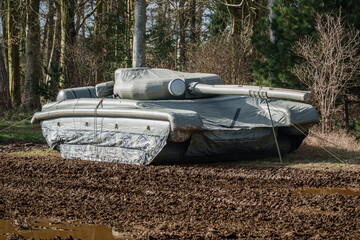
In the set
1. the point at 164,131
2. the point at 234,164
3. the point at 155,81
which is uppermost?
the point at 155,81

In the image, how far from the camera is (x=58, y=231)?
4996 millimetres

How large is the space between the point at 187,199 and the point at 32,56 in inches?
623

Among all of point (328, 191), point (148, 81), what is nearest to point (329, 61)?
point (148, 81)

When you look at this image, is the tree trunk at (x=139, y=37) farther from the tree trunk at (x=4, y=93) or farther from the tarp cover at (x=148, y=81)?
the tree trunk at (x=4, y=93)

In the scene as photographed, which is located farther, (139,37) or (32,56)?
(32,56)

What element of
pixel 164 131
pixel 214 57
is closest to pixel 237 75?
pixel 214 57

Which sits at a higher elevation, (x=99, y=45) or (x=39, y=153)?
(x=99, y=45)

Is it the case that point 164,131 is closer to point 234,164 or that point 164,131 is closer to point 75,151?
point 234,164

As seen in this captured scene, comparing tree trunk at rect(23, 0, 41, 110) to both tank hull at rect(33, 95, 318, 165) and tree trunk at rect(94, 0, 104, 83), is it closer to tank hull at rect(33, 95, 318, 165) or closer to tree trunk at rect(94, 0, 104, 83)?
tree trunk at rect(94, 0, 104, 83)

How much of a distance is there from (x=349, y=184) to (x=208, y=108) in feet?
10.5

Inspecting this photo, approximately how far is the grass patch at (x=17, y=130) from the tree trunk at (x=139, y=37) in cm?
352

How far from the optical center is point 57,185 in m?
7.52

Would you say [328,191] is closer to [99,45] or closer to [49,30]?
[99,45]

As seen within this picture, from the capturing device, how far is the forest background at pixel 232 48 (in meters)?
13.5
